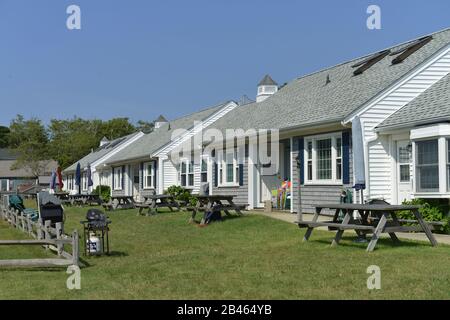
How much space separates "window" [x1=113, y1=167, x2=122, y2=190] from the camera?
134ft

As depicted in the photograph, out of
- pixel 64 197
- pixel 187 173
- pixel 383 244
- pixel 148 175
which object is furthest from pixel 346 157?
pixel 64 197

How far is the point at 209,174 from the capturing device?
25.4 meters

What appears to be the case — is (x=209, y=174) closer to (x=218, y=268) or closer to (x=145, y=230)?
(x=145, y=230)

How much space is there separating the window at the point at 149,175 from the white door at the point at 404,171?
18952mm

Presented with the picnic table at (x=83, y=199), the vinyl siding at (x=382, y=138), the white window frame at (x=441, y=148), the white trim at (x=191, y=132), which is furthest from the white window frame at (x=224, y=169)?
the picnic table at (x=83, y=199)

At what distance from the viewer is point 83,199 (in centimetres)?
3722

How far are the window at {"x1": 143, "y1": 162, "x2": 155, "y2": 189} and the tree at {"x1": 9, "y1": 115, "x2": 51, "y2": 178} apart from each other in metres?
43.3

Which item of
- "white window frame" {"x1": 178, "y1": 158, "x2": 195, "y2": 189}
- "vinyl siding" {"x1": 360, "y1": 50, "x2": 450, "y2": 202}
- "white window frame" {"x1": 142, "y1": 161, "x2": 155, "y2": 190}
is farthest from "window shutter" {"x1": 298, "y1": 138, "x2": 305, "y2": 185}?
"white window frame" {"x1": 142, "y1": 161, "x2": 155, "y2": 190}

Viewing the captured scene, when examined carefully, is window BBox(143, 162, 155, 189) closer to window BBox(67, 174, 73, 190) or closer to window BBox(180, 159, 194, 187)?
window BBox(180, 159, 194, 187)

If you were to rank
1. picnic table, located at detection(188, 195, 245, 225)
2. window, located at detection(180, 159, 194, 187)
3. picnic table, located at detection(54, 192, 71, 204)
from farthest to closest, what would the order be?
picnic table, located at detection(54, 192, 71, 204), window, located at detection(180, 159, 194, 187), picnic table, located at detection(188, 195, 245, 225)

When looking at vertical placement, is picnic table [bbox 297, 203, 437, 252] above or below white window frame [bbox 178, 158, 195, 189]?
below

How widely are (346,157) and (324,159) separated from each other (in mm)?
1306
